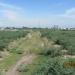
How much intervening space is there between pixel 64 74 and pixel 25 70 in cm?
589

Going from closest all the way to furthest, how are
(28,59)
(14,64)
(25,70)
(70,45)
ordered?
(25,70) → (14,64) → (28,59) → (70,45)

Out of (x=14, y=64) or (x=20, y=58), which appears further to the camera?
(x=20, y=58)

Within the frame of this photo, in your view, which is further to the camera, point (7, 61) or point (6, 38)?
point (6, 38)

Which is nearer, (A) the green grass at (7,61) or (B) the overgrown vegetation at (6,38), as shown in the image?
(A) the green grass at (7,61)

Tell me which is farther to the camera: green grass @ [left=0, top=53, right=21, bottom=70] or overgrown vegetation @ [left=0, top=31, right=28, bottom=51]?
overgrown vegetation @ [left=0, top=31, right=28, bottom=51]

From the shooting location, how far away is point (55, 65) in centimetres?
2006

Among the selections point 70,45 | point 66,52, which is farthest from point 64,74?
point 70,45

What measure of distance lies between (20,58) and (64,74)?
13.3m

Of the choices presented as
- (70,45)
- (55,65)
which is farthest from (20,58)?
(55,65)

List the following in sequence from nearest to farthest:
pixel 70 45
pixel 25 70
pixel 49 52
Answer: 1. pixel 25 70
2. pixel 49 52
3. pixel 70 45

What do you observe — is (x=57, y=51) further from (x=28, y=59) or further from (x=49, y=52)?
(x=28, y=59)

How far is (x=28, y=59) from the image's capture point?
31641 mm

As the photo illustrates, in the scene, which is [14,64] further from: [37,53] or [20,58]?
[37,53]

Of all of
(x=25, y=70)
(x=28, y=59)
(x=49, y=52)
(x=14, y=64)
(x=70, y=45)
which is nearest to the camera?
(x=25, y=70)
